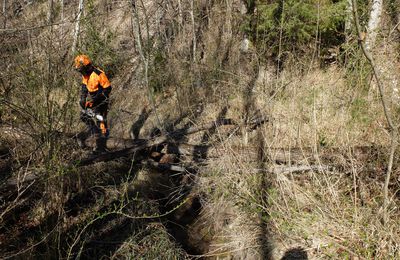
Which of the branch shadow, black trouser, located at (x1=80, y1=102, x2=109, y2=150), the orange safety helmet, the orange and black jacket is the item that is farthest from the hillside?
the orange and black jacket

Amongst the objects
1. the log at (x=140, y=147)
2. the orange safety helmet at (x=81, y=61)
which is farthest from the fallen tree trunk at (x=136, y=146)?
the orange safety helmet at (x=81, y=61)

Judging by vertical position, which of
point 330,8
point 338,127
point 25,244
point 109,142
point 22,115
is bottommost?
point 25,244

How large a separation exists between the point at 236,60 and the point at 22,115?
591 cm

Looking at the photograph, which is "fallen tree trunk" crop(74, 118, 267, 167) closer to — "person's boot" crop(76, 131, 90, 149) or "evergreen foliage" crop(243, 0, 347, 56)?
"person's boot" crop(76, 131, 90, 149)

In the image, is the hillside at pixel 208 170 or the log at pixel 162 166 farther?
the log at pixel 162 166

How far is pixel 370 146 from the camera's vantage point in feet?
13.6

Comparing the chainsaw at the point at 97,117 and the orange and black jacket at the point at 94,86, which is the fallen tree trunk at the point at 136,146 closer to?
the chainsaw at the point at 97,117

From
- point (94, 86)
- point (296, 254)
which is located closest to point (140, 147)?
point (94, 86)

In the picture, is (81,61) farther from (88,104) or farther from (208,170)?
(208,170)

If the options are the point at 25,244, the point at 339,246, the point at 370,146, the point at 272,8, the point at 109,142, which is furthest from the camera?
the point at 272,8

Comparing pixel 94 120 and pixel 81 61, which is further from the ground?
pixel 81 61

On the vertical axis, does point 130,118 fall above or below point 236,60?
below

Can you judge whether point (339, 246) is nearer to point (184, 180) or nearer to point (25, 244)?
point (184, 180)

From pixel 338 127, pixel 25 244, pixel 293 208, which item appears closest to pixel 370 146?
pixel 338 127
